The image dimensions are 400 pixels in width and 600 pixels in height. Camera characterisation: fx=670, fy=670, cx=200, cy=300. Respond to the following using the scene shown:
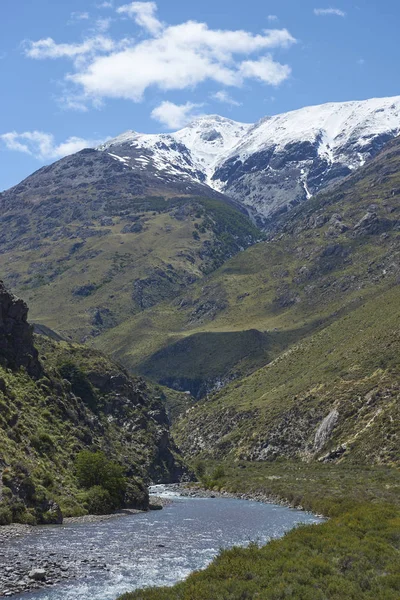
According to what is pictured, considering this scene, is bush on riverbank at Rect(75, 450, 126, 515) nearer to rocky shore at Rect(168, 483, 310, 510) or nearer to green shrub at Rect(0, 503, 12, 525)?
green shrub at Rect(0, 503, 12, 525)

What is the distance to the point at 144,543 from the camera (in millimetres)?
61031

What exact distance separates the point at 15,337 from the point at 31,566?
60293 mm

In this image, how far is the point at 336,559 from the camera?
45125 mm

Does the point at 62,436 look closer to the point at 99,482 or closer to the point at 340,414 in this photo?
the point at 99,482

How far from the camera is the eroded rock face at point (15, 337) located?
→ 100625mm

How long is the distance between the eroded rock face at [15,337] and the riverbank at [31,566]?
143 feet

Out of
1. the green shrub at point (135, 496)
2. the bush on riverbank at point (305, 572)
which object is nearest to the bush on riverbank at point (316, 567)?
the bush on riverbank at point (305, 572)

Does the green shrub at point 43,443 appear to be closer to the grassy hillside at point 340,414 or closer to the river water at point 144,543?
the river water at point 144,543

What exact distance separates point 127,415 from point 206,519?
69079 millimetres

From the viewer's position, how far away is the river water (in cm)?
4416

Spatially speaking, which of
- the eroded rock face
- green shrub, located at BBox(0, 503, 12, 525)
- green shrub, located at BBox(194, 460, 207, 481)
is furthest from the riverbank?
green shrub, located at BBox(194, 460, 207, 481)

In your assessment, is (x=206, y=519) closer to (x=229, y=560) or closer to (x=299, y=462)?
(x=229, y=560)

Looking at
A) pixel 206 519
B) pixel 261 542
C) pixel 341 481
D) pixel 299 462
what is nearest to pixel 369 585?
pixel 261 542

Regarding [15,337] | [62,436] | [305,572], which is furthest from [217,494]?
[305,572]
